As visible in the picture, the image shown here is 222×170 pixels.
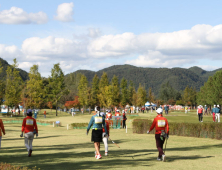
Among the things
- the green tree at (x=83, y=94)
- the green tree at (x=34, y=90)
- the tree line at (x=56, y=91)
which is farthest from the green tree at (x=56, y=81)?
the green tree at (x=83, y=94)

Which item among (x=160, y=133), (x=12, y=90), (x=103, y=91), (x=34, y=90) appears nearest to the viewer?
(x=160, y=133)

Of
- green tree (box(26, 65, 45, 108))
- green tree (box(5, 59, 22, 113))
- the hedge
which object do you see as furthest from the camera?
green tree (box(26, 65, 45, 108))

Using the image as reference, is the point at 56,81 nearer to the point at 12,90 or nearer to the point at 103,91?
the point at 12,90

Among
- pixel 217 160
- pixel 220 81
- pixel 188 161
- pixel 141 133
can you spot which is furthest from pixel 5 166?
pixel 220 81

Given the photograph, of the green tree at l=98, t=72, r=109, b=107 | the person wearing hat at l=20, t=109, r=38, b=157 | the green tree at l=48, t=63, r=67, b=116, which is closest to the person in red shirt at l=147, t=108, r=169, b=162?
the person wearing hat at l=20, t=109, r=38, b=157

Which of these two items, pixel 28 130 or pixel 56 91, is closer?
pixel 28 130

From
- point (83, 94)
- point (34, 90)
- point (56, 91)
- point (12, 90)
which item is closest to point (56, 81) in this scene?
point (56, 91)

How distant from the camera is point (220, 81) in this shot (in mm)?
66812

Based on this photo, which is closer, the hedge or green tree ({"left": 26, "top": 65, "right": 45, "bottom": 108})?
the hedge

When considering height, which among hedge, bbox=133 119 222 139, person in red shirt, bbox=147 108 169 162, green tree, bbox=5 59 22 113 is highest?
green tree, bbox=5 59 22 113

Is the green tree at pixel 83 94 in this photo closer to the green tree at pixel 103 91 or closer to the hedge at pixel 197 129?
the green tree at pixel 103 91

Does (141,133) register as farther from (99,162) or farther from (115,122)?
(99,162)

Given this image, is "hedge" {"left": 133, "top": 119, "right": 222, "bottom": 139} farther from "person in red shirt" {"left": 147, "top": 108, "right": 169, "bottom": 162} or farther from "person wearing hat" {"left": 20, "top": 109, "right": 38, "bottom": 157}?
"person wearing hat" {"left": 20, "top": 109, "right": 38, "bottom": 157}

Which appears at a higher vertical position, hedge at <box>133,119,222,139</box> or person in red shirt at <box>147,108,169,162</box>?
person in red shirt at <box>147,108,169,162</box>
